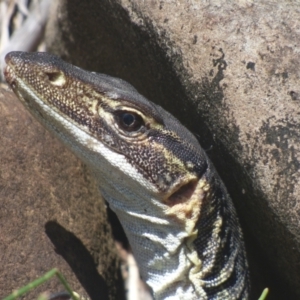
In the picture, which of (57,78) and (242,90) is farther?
(242,90)

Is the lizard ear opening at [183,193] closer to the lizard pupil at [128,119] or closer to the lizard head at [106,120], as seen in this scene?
the lizard head at [106,120]

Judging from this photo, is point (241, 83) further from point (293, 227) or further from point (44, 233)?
point (44, 233)

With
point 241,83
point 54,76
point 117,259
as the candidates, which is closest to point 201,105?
point 241,83

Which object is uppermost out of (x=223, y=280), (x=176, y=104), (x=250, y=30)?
(x=250, y=30)

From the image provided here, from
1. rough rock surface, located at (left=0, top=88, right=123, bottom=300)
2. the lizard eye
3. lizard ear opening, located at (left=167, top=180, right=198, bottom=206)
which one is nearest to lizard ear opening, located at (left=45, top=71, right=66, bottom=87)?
the lizard eye

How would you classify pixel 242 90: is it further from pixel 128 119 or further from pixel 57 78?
pixel 57 78

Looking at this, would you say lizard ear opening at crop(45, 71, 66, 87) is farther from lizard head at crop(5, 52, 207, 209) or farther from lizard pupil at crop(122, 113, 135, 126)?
lizard pupil at crop(122, 113, 135, 126)

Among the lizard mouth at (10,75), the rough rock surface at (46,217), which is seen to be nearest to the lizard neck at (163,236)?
the rough rock surface at (46,217)

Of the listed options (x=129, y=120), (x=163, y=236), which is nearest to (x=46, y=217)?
(x=163, y=236)
